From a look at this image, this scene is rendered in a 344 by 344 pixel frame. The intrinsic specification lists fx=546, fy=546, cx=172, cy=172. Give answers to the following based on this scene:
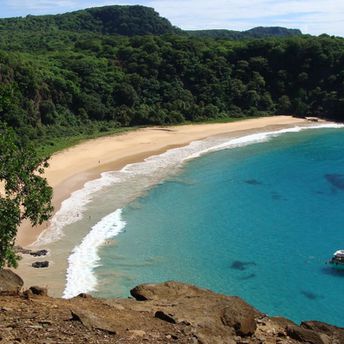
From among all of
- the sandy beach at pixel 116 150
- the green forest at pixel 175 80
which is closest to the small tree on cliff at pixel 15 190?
the sandy beach at pixel 116 150

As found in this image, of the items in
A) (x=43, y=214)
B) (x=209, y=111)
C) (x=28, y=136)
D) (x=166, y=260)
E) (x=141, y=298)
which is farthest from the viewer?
(x=209, y=111)

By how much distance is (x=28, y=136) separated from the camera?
225 ft

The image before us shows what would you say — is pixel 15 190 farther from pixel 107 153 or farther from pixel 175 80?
pixel 175 80

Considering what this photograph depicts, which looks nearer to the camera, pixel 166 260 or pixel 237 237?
pixel 166 260

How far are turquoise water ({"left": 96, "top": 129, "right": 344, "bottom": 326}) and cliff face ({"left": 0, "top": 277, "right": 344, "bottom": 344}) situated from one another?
546 inches

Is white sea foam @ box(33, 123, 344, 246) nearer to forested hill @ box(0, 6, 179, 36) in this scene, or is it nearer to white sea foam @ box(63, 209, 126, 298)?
white sea foam @ box(63, 209, 126, 298)

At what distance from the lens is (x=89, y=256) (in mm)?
35531

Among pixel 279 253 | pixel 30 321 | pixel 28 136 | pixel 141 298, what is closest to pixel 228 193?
pixel 279 253

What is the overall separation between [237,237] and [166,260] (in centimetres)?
705

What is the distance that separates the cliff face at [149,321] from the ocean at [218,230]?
45.1 feet

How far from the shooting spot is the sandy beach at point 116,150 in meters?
52.3

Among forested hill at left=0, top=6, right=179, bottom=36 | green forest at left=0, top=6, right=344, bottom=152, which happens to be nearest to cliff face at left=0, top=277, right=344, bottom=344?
green forest at left=0, top=6, right=344, bottom=152

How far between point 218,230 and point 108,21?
513 ft

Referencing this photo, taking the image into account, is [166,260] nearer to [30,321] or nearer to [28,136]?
[30,321]
